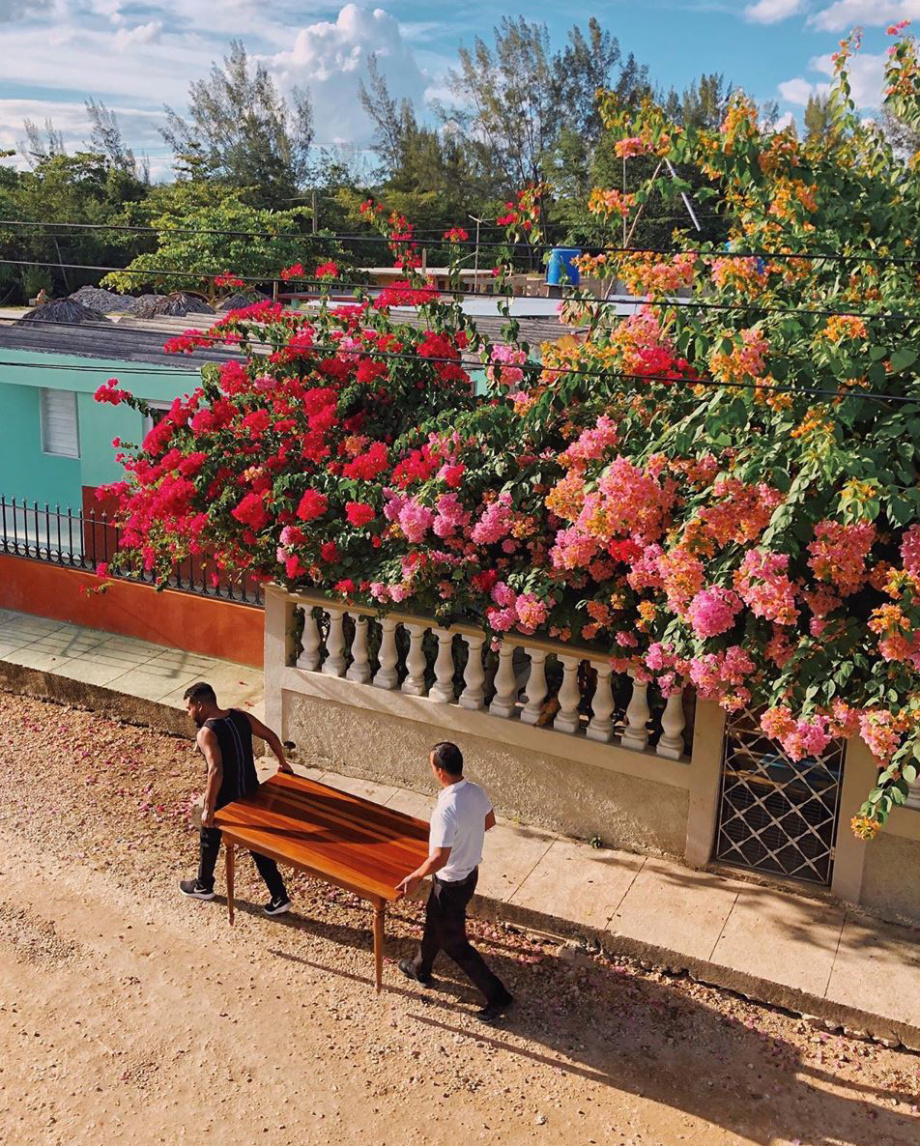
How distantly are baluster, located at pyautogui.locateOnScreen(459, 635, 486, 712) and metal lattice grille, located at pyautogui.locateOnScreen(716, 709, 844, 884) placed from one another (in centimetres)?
167

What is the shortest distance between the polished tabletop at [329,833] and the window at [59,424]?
9.11 m

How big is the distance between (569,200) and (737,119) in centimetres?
4381

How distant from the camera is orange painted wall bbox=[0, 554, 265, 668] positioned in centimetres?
1009

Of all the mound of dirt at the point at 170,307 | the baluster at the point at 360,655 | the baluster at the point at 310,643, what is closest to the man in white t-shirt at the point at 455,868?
the baluster at the point at 360,655

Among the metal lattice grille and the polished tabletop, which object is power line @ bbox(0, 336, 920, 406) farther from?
the polished tabletop

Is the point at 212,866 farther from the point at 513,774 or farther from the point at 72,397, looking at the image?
the point at 72,397

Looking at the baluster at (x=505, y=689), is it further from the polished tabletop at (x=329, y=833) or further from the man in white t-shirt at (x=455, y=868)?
the man in white t-shirt at (x=455, y=868)

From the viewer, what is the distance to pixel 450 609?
22.7 ft

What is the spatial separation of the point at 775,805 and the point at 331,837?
2.61 m

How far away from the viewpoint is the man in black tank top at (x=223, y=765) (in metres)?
6.30

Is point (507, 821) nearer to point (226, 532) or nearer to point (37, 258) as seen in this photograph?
point (226, 532)

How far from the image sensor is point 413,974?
19.5 feet

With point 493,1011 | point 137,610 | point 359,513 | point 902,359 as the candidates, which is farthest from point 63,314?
point 902,359

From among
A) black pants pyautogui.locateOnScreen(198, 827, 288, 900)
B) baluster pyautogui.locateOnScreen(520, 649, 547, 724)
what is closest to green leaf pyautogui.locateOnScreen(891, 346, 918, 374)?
baluster pyautogui.locateOnScreen(520, 649, 547, 724)
